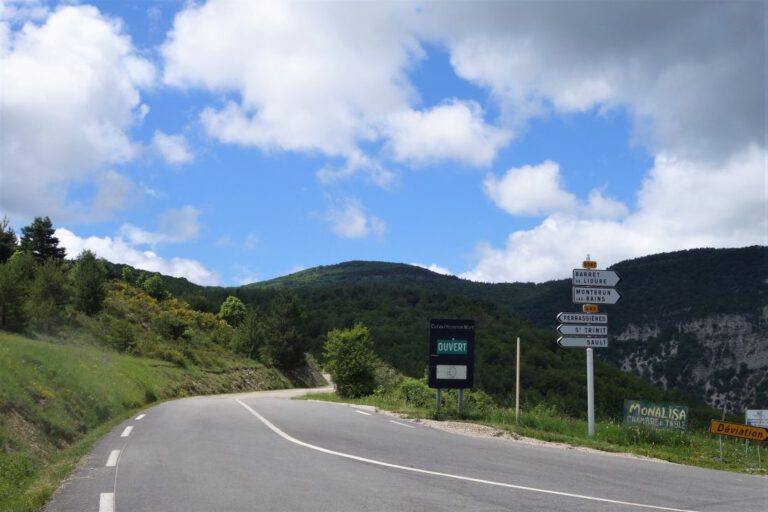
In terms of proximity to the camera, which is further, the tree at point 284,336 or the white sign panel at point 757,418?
the tree at point 284,336

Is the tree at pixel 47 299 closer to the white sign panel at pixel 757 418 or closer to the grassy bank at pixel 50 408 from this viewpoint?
the grassy bank at pixel 50 408

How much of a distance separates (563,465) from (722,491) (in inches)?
94.2

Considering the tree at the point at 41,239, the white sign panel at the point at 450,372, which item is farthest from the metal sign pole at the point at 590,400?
the tree at the point at 41,239

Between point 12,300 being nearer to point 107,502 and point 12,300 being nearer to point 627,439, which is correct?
point 107,502

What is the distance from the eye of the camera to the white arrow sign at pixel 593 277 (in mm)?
16141

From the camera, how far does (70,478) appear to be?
337 inches

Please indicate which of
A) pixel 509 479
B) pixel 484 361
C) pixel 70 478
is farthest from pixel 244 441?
pixel 484 361

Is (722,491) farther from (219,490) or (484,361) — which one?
(484,361)

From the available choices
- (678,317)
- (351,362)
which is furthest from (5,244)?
(678,317)

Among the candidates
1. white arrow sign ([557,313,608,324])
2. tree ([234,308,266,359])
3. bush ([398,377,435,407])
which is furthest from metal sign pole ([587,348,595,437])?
tree ([234,308,266,359])

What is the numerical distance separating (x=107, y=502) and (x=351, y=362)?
86.6 ft

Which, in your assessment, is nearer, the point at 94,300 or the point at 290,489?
the point at 290,489

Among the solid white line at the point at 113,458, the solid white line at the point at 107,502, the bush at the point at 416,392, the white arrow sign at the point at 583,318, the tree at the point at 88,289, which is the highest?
the tree at the point at 88,289

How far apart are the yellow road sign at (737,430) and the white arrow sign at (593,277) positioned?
4.42m
